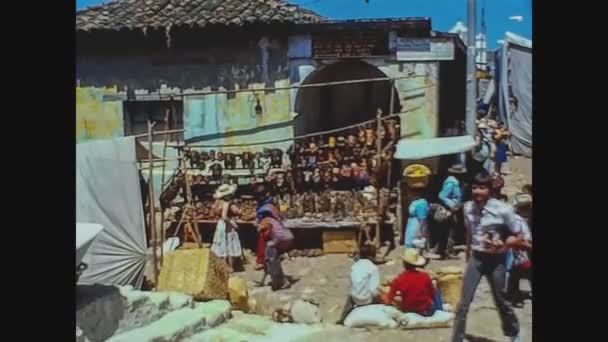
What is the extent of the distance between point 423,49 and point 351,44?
385 mm

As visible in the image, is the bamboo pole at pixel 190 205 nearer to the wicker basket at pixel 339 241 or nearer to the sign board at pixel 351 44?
the wicker basket at pixel 339 241

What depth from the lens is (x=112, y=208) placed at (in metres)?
5.18

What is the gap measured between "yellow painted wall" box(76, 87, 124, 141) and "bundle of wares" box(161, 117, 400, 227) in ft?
1.39

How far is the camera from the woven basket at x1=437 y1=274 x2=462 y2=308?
15.0 feet

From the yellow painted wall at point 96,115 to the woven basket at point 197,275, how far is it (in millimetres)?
820

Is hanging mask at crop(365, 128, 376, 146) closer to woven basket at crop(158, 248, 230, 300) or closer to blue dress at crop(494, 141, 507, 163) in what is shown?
blue dress at crop(494, 141, 507, 163)

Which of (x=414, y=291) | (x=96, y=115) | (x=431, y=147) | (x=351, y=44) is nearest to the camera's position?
(x=414, y=291)

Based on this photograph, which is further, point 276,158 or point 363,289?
point 276,158

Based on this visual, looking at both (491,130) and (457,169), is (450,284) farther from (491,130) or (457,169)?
(491,130)

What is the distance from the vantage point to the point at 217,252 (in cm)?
507

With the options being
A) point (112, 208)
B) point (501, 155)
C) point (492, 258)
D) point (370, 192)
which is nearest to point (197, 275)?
point (112, 208)
